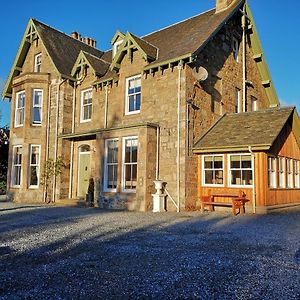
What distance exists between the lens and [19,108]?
21.7m

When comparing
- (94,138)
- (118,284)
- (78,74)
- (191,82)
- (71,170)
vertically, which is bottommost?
(118,284)

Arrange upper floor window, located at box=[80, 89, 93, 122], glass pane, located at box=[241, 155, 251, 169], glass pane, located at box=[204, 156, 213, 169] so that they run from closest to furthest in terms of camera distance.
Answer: glass pane, located at box=[241, 155, 251, 169] → glass pane, located at box=[204, 156, 213, 169] → upper floor window, located at box=[80, 89, 93, 122]

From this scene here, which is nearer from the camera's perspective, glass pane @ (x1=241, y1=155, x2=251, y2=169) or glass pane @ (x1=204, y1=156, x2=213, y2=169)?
glass pane @ (x1=241, y1=155, x2=251, y2=169)

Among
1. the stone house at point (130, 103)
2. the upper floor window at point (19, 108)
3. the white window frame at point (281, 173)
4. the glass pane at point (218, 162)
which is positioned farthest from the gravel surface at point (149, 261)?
the upper floor window at point (19, 108)

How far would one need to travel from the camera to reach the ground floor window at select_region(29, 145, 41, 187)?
66.6 ft

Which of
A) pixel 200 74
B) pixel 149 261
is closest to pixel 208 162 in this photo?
pixel 200 74

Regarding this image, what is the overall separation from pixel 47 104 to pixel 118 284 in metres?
17.8

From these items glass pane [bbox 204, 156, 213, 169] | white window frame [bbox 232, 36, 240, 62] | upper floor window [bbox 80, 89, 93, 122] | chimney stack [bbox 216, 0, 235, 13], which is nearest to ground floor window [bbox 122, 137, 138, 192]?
glass pane [bbox 204, 156, 213, 169]

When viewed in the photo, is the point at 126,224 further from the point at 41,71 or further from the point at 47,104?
the point at 41,71

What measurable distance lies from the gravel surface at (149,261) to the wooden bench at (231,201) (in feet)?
10.0

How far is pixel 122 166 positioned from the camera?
653 inches

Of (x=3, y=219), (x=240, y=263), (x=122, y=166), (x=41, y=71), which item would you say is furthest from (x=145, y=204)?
(x=41, y=71)

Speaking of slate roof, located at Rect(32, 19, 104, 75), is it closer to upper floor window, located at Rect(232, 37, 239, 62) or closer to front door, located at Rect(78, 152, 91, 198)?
front door, located at Rect(78, 152, 91, 198)

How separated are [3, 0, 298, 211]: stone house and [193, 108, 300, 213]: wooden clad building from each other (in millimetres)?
686
